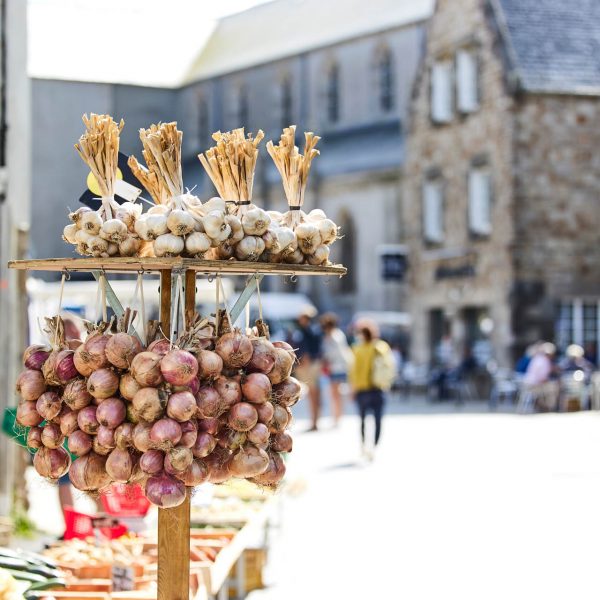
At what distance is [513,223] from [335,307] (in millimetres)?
19016

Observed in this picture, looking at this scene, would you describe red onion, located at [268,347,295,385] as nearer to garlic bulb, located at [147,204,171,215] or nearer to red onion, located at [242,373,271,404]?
red onion, located at [242,373,271,404]

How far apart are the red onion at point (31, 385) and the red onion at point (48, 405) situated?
0.15 feet

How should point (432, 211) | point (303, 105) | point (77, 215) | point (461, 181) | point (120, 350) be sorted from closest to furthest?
point (120, 350)
point (77, 215)
point (461, 181)
point (432, 211)
point (303, 105)

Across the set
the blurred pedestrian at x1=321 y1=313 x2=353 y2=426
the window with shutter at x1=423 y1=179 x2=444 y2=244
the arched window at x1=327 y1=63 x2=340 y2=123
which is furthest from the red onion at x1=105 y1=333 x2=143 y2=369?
the arched window at x1=327 y1=63 x2=340 y2=123

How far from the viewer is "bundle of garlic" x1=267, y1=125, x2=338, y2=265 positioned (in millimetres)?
5621

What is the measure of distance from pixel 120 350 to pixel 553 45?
96.9 feet

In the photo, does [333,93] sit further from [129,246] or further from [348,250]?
[129,246]

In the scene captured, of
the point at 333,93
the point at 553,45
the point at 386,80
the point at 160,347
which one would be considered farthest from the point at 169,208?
the point at 333,93

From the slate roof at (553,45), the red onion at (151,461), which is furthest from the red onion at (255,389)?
the slate roof at (553,45)

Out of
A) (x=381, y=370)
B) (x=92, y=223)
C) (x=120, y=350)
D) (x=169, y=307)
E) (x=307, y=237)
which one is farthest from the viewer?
(x=381, y=370)

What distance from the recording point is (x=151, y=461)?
491 cm

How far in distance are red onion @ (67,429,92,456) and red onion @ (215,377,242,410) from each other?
1.75 ft

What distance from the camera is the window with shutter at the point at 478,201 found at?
111ft

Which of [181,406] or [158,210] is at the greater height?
[158,210]
